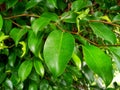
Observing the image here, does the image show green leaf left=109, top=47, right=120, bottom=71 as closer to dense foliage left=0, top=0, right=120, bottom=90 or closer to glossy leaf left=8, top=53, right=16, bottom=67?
dense foliage left=0, top=0, right=120, bottom=90

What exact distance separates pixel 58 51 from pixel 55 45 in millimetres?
27

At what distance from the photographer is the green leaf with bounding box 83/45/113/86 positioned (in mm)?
653

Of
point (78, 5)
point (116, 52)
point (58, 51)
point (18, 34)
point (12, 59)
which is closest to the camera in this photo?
point (58, 51)

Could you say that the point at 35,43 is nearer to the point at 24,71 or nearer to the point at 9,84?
the point at 24,71

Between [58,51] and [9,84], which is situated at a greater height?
[58,51]

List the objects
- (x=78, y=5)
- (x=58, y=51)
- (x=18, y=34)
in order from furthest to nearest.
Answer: (x=78, y=5)
(x=18, y=34)
(x=58, y=51)

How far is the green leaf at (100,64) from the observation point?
2.14ft

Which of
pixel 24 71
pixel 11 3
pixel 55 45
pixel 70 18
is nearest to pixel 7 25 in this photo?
pixel 11 3

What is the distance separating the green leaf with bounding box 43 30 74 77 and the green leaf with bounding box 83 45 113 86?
62mm

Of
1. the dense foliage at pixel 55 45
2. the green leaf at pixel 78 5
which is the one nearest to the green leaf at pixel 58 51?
the dense foliage at pixel 55 45

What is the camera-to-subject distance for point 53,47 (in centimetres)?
67

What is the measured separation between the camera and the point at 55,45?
2.20ft

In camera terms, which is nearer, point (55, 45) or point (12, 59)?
point (55, 45)

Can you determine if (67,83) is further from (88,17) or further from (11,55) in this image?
(88,17)
